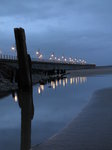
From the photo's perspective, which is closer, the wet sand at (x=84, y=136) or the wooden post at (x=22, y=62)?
the wet sand at (x=84, y=136)

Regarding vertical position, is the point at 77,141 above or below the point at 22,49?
below

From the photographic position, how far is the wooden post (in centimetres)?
2530

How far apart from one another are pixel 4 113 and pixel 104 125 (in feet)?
23.4

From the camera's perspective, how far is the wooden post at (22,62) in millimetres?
25297

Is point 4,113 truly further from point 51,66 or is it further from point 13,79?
point 51,66

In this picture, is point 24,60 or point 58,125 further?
point 24,60

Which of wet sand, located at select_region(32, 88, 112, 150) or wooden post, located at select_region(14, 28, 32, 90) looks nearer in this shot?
wet sand, located at select_region(32, 88, 112, 150)

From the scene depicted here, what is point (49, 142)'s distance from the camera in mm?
8992

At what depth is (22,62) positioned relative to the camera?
83.3ft

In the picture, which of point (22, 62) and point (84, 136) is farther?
point (22, 62)

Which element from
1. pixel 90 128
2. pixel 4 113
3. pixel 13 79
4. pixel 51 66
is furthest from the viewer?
pixel 51 66

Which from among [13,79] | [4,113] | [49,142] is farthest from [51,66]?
[49,142]

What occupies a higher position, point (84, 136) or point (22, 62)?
point (22, 62)

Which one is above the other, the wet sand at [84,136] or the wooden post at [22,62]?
the wooden post at [22,62]
